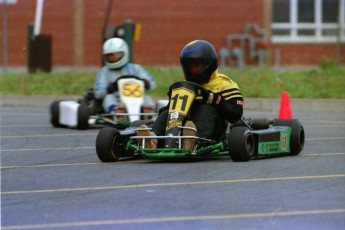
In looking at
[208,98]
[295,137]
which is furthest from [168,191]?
[295,137]

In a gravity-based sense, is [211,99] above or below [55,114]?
above

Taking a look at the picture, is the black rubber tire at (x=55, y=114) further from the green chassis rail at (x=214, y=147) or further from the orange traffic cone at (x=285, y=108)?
the green chassis rail at (x=214, y=147)

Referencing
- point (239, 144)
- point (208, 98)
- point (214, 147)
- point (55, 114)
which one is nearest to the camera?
point (239, 144)

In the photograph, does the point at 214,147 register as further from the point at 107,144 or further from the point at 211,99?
the point at 107,144

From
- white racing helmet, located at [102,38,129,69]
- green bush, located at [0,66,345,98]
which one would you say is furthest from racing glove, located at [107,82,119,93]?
green bush, located at [0,66,345,98]

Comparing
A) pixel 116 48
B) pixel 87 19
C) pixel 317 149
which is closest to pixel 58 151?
pixel 317 149

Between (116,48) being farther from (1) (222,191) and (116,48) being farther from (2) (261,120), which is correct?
(1) (222,191)

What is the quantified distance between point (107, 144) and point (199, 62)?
4.27 feet

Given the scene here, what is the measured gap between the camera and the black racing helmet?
11.2 metres

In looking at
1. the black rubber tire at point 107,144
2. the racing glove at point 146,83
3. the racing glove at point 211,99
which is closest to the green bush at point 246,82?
the racing glove at point 146,83

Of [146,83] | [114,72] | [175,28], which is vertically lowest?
[146,83]

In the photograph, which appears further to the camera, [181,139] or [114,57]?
[114,57]

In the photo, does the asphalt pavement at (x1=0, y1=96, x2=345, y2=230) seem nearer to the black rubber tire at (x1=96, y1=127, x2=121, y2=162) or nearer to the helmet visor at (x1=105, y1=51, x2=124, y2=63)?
the black rubber tire at (x1=96, y1=127, x2=121, y2=162)

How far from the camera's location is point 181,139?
1057 centimetres
